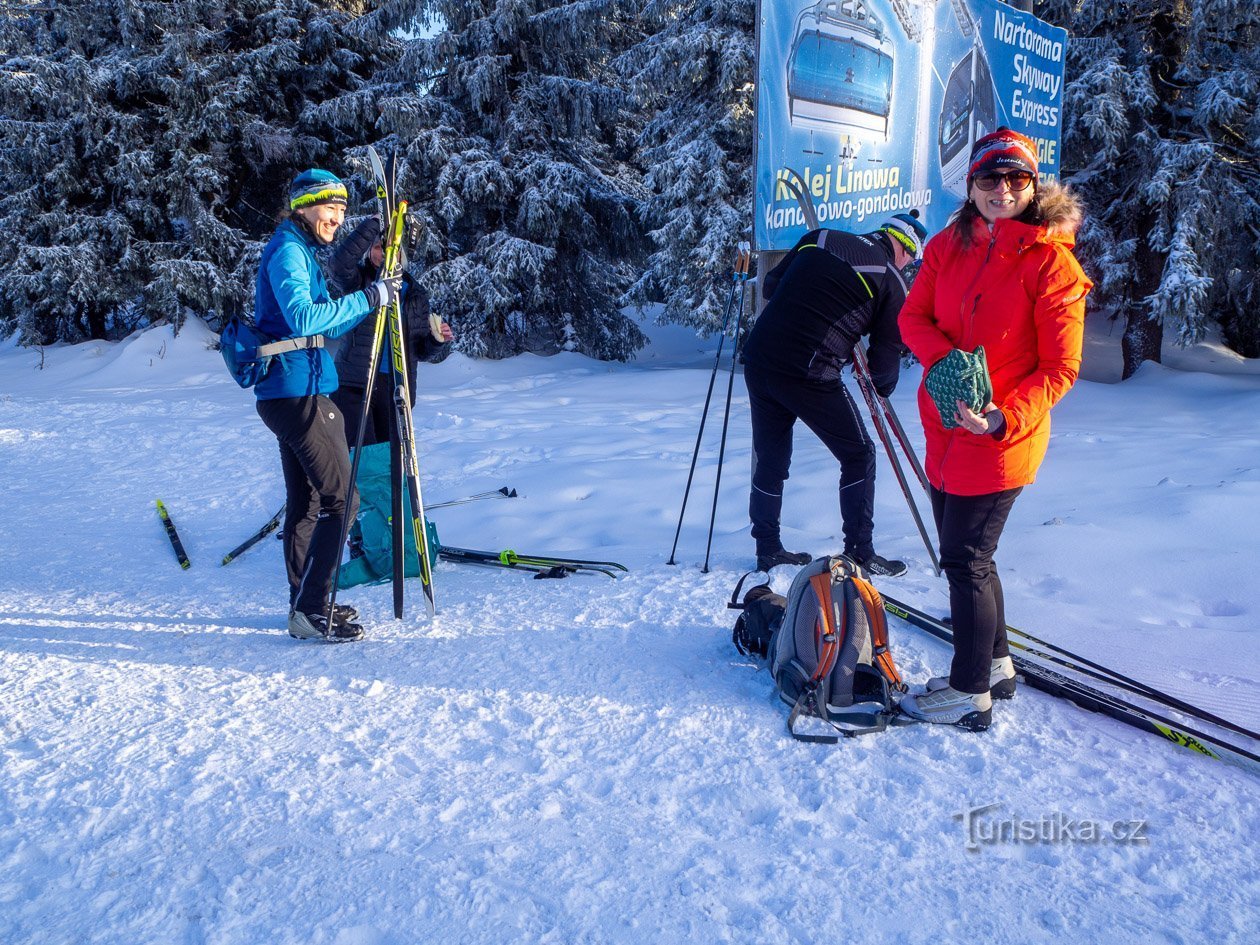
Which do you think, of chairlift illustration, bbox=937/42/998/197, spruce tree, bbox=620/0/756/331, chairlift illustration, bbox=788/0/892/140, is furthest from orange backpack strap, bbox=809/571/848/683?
spruce tree, bbox=620/0/756/331

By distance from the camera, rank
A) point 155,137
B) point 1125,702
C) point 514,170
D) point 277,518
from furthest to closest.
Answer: point 155,137
point 514,170
point 277,518
point 1125,702

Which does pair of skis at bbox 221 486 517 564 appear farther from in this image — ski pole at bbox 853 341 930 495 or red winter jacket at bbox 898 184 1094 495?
red winter jacket at bbox 898 184 1094 495

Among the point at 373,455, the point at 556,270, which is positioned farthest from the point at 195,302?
the point at 373,455

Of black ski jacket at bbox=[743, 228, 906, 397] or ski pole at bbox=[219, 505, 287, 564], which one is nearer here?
black ski jacket at bbox=[743, 228, 906, 397]

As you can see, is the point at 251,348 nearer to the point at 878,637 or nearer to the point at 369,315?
the point at 369,315

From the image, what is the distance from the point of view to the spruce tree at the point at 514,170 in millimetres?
13766

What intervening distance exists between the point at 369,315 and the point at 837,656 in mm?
3000

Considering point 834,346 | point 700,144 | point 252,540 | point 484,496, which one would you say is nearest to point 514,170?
point 700,144

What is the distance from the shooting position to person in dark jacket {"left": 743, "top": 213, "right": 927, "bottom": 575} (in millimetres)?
4090

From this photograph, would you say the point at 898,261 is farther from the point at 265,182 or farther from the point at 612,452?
the point at 265,182

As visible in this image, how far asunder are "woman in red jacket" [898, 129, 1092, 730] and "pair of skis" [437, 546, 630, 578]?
6.69ft

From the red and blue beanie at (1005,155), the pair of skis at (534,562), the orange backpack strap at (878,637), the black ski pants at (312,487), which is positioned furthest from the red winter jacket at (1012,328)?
the black ski pants at (312,487)

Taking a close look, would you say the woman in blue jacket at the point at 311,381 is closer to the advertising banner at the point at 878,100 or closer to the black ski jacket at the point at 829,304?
the black ski jacket at the point at 829,304

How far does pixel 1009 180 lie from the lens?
258cm
